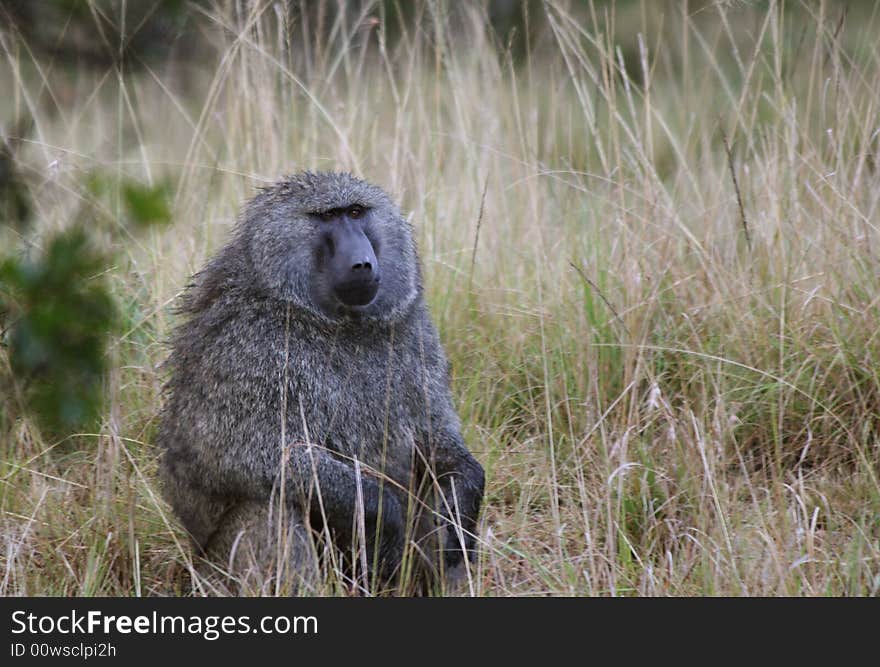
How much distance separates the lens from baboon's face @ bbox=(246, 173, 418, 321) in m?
3.30

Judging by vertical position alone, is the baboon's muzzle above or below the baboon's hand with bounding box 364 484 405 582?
above

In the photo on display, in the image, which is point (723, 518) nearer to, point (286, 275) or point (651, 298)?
point (651, 298)

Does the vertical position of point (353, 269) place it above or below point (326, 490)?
above

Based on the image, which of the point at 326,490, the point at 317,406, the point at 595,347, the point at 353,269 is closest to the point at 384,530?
the point at 326,490

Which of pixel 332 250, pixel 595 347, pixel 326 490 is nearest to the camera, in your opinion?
pixel 326 490

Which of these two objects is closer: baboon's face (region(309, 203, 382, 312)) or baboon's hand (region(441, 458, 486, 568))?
baboon's face (region(309, 203, 382, 312))

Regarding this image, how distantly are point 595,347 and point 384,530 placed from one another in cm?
124

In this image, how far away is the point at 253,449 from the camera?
3.19 metres

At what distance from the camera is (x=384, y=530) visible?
3.29 meters

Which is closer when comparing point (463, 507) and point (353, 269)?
point (353, 269)

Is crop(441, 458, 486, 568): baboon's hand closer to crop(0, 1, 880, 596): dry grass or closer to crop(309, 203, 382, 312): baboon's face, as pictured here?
crop(0, 1, 880, 596): dry grass

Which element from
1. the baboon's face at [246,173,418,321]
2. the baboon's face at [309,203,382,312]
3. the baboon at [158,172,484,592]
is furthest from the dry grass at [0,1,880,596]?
the baboon's face at [309,203,382,312]

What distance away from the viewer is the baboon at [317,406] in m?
3.20

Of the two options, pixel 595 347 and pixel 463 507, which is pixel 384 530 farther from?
pixel 595 347
